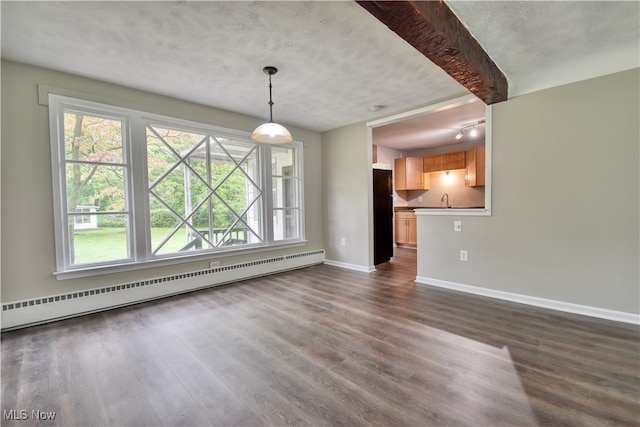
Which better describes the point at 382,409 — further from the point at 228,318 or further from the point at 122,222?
the point at 122,222

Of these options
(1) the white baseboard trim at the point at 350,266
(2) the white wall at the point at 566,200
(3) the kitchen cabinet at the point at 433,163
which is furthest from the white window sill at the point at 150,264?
(3) the kitchen cabinet at the point at 433,163

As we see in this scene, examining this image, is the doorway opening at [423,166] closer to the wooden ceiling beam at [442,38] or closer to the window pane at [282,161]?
the window pane at [282,161]

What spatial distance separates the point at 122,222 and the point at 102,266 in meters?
0.54

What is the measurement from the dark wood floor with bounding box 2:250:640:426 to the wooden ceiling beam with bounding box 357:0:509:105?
232 centimetres

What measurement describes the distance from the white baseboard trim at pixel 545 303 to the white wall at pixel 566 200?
0.04 m

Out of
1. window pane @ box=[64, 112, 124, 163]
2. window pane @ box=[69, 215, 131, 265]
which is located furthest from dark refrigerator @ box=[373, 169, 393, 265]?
window pane @ box=[64, 112, 124, 163]

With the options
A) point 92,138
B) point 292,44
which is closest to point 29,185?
point 92,138

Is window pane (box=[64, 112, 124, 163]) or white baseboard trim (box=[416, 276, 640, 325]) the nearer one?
white baseboard trim (box=[416, 276, 640, 325])

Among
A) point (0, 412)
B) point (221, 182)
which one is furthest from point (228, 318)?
point (221, 182)

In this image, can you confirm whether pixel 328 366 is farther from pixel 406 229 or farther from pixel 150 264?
pixel 406 229

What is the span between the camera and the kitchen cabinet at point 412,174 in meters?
6.95

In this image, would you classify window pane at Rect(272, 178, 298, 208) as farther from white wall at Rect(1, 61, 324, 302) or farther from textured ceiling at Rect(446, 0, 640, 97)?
textured ceiling at Rect(446, 0, 640, 97)

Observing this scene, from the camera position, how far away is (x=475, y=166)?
19.5 feet

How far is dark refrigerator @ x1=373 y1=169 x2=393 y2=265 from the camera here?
5.09m
